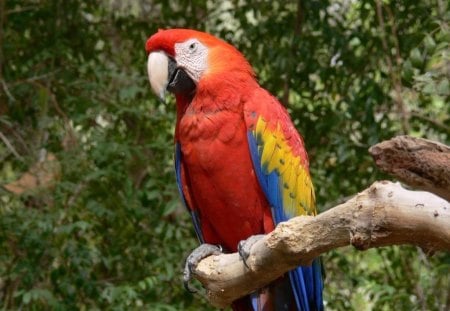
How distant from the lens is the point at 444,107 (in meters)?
2.81

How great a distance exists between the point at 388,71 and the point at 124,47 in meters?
1.11

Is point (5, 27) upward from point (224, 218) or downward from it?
upward

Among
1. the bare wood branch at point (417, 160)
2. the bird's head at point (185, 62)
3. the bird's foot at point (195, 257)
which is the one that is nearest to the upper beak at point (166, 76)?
the bird's head at point (185, 62)

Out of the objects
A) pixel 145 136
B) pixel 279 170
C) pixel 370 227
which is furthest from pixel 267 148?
pixel 145 136

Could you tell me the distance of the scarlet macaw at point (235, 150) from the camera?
2008 mm

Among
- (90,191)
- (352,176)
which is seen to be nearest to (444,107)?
(352,176)

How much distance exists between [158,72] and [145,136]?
1.08 metres

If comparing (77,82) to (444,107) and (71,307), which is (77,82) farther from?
(444,107)

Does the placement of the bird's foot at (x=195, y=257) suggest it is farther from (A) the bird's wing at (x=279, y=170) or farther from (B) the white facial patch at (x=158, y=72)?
(B) the white facial patch at (x=158, y=72)

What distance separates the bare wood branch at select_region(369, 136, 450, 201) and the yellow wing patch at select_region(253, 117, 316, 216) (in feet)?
2.61

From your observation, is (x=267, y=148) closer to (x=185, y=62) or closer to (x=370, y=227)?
(x=185, y=62)

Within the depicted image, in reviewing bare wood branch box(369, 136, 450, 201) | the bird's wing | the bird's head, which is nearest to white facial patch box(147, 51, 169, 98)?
the bird's head

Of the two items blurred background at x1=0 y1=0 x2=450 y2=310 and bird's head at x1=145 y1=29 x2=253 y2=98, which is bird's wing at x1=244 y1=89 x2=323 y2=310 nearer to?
bird's head at x1=145 y1=29 x2=253 y2=98

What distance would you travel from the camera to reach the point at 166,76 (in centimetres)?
208
